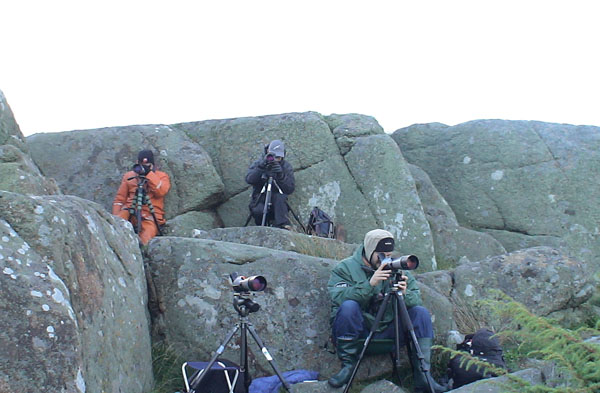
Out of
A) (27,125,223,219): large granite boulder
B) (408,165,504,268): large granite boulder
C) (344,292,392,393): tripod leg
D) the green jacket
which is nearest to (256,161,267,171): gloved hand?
(27,125,223,219): large granite boulder

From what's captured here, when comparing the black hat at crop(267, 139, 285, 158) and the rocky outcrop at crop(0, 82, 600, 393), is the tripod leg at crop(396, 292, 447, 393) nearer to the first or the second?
the rocky outcrop at crop(0, 82, 600, 393)

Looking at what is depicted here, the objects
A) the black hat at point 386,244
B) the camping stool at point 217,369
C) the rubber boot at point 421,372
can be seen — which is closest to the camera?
the camping stool at point 217,369

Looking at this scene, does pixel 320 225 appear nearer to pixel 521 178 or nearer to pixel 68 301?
pixel 521 178

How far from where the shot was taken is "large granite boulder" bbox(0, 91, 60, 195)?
8.82m

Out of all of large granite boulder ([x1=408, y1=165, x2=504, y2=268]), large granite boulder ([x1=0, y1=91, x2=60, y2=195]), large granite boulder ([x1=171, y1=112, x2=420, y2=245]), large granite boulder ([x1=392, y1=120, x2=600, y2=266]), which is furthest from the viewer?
large granite boulder ([x1=392, y1=120, x2=600, y2=266])

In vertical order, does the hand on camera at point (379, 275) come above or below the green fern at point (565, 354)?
below

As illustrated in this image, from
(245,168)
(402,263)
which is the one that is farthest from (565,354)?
(245,168)

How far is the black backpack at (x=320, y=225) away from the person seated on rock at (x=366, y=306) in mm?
3654

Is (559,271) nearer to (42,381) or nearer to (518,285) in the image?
(518,285)

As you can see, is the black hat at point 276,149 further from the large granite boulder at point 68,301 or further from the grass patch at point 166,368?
the grass patch at point 166,368

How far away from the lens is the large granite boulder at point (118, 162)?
11336 mm

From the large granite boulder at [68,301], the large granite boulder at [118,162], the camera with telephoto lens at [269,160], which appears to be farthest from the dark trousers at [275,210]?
the large granite boulder at [68,301]

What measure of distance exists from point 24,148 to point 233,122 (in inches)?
136

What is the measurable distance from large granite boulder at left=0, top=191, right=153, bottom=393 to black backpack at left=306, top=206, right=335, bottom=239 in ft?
14.2
